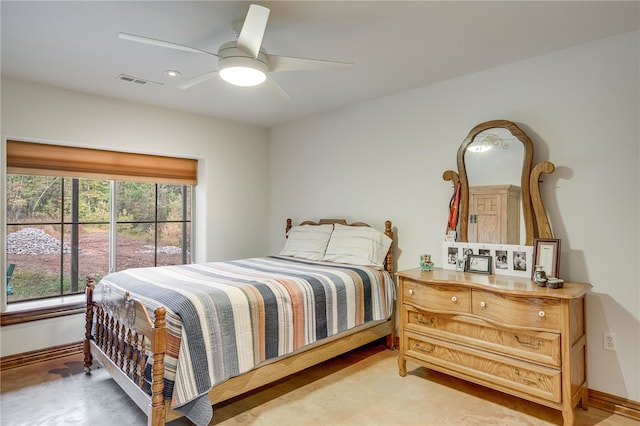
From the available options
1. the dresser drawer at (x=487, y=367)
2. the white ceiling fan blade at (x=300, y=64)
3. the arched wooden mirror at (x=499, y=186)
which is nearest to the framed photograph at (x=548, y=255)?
the arched wooden mirror at (x=499, y=186)

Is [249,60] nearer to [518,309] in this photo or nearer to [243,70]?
[243,70]

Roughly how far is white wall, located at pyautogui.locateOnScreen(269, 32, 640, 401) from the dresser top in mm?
292

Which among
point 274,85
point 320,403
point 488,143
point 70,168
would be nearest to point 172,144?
point 70,168

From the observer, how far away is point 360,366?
10.2ft

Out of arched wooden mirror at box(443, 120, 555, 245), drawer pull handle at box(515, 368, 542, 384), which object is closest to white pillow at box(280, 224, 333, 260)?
arched wooden mirror at box(443, 120, 555, 245)

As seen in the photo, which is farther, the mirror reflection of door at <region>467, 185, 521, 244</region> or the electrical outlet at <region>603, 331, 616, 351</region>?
the mirror reflection of door at <region>467, 185, 521, 244</region>

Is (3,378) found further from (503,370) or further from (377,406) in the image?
(503,370)

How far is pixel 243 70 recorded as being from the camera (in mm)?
2201

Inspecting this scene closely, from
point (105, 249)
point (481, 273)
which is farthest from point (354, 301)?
point (105, 249)

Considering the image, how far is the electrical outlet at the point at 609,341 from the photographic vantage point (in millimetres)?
2420

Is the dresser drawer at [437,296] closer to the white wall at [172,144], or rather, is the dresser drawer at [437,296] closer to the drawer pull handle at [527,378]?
the drawer pull handle at [527,378]

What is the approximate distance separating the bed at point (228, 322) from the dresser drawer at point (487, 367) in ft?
1.62

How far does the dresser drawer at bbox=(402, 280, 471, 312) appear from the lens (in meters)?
2.58

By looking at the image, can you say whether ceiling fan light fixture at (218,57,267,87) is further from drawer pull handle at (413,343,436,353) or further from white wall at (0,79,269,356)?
drawer pull handle at (413,343,436,353)
